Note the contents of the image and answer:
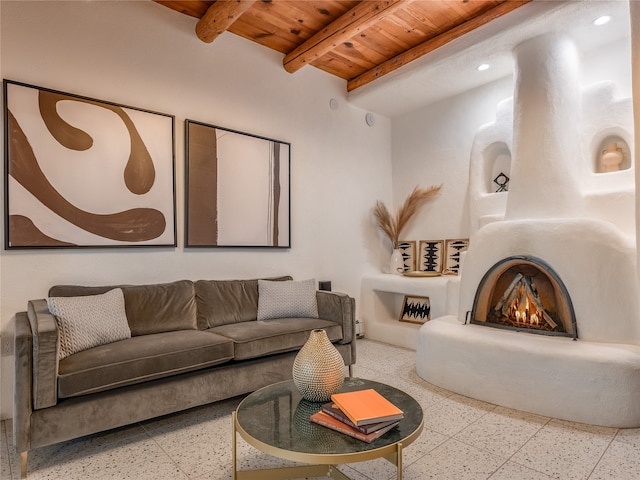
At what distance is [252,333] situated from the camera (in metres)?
2.58

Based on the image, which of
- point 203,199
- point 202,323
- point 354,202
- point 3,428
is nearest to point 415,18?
point 354,202

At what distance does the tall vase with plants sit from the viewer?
4547 mm

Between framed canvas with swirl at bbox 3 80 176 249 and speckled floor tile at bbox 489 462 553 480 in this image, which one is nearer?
speckled floor tile at bbox 489 462 553 480

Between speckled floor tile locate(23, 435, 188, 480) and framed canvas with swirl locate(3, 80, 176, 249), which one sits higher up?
framed canvas with swirl locate(3, 80, 176, 249)

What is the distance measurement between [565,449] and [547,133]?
2.22m

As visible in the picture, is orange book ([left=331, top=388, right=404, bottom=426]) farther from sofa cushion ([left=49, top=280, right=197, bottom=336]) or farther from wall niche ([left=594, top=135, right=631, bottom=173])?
wall niche ([left=594, top=135, right=631, bottom=173])

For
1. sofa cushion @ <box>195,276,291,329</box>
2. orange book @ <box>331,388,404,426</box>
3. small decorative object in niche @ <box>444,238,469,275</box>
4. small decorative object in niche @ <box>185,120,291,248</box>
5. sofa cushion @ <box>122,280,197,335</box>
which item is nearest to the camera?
orange book @ <box>331,388,404,426</box>

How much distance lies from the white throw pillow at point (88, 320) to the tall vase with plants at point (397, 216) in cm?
309

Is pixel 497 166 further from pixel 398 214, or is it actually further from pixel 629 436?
pixel 629 436

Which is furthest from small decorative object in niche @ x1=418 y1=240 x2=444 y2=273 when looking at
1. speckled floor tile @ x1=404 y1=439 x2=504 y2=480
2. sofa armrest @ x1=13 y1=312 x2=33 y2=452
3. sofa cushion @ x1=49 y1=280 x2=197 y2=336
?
sofa armrest @ x1=13 y1=312 x2=33 y2=452

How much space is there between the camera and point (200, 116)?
326cm

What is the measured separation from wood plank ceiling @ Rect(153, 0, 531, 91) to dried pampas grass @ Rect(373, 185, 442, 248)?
4.82ft

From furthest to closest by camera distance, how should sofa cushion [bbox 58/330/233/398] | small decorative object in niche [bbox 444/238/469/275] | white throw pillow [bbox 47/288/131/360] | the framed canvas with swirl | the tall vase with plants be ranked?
the tall vase with plants
small decorative object in niche [bbox 444/238/469/275]
the framed canvas with swirl
white throw pillow [bbox 47/288/131/360]
sofa cushion [bbox 58/330/233/398]

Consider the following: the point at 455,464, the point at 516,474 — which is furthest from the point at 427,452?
the point at 516,474
